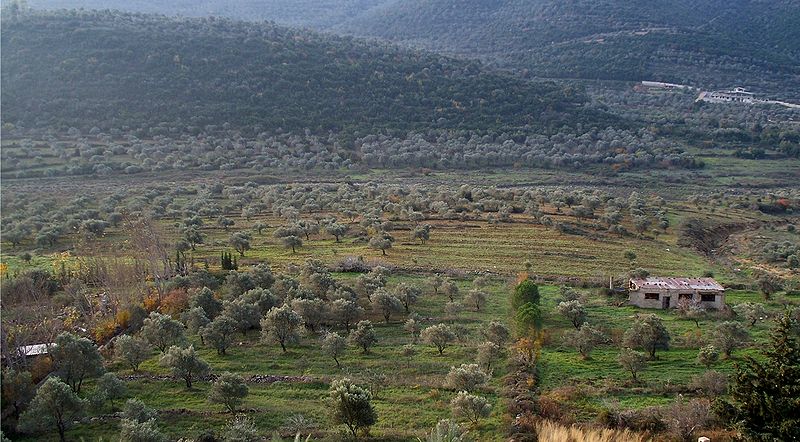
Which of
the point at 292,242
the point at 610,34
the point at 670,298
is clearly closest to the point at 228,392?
the point at 670,298

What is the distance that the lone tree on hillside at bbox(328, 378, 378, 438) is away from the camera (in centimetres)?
1638

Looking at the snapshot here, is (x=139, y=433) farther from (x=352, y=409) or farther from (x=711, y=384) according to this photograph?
(x=711, y=384)

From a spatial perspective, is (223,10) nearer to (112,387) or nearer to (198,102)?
(198,102)

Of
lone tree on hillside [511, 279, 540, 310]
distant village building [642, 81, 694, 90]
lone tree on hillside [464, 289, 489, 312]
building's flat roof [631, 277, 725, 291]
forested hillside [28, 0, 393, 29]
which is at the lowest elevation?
lone tree on hillside [464, 289, 489, 312]

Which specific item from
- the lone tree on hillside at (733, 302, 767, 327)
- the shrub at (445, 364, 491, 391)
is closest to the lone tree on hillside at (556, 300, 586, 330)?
the lone tree on hillside at (733, 302, 767, 327)

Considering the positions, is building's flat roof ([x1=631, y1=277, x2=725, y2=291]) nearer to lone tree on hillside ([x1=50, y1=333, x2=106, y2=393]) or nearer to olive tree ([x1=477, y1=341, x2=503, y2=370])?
olive tree ([x1=477, y1=341, x2=503, y2=370])

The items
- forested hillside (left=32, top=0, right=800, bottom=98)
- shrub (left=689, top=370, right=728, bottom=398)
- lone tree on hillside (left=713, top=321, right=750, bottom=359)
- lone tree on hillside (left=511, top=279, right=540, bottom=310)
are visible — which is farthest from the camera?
forested hillside (left=32, top=0, right=800, bottom=98)

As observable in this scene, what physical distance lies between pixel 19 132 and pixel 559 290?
58.6 metres

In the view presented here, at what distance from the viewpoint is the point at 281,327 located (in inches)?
912

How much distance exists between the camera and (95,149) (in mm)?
64750

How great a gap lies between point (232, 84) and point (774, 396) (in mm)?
80824

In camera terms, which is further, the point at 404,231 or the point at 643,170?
the point at 643,170

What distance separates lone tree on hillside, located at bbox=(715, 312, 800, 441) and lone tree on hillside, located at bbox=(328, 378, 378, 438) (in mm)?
8708

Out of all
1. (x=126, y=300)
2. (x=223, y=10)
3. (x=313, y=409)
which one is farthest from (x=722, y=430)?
(x=223, y=10)
